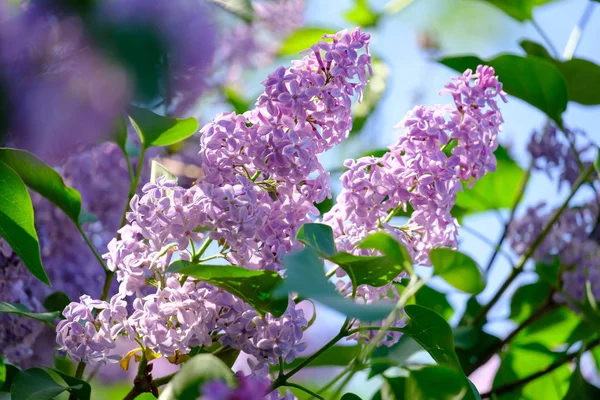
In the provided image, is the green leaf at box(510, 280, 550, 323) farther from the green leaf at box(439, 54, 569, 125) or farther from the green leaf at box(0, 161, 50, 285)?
the green leaf at box(0, 161, 50, 285)

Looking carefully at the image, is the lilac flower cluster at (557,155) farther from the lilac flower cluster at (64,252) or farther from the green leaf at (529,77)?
the lilac flower cluster at (64,252)

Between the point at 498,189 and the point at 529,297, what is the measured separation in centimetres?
14

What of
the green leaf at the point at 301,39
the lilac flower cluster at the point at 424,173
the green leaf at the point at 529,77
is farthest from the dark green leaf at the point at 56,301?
the green leaf at the point at 301,39

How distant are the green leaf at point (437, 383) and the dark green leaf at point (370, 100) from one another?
0.67 metres

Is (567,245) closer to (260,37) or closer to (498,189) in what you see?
(498,189)

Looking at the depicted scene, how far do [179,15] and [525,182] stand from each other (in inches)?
20.9

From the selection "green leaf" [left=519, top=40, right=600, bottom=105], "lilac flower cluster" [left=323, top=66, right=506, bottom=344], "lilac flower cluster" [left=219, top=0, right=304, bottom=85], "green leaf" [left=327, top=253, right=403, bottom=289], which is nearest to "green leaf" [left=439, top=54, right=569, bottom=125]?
"green leaf" [left=519, top=40, right=600, bottom=105]

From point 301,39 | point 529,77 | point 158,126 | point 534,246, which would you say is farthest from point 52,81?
point 301,39

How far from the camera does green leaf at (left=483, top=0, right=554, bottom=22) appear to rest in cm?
87

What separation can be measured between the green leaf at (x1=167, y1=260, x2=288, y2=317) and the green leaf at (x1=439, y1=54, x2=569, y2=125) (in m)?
0.36

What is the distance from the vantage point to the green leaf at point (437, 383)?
1.04 ft

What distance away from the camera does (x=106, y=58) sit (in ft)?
1.38

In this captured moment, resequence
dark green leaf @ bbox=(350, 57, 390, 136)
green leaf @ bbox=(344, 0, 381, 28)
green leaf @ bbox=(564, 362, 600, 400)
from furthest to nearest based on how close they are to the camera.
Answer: green leaf @ bbox=(344, 0, 381, 28) → dark green leaf @ bbox=(350, 57, 390, 136) → green leaf @ bbox=(564, 362, 600, 400)

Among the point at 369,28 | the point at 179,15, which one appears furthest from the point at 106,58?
the point at 369,28
